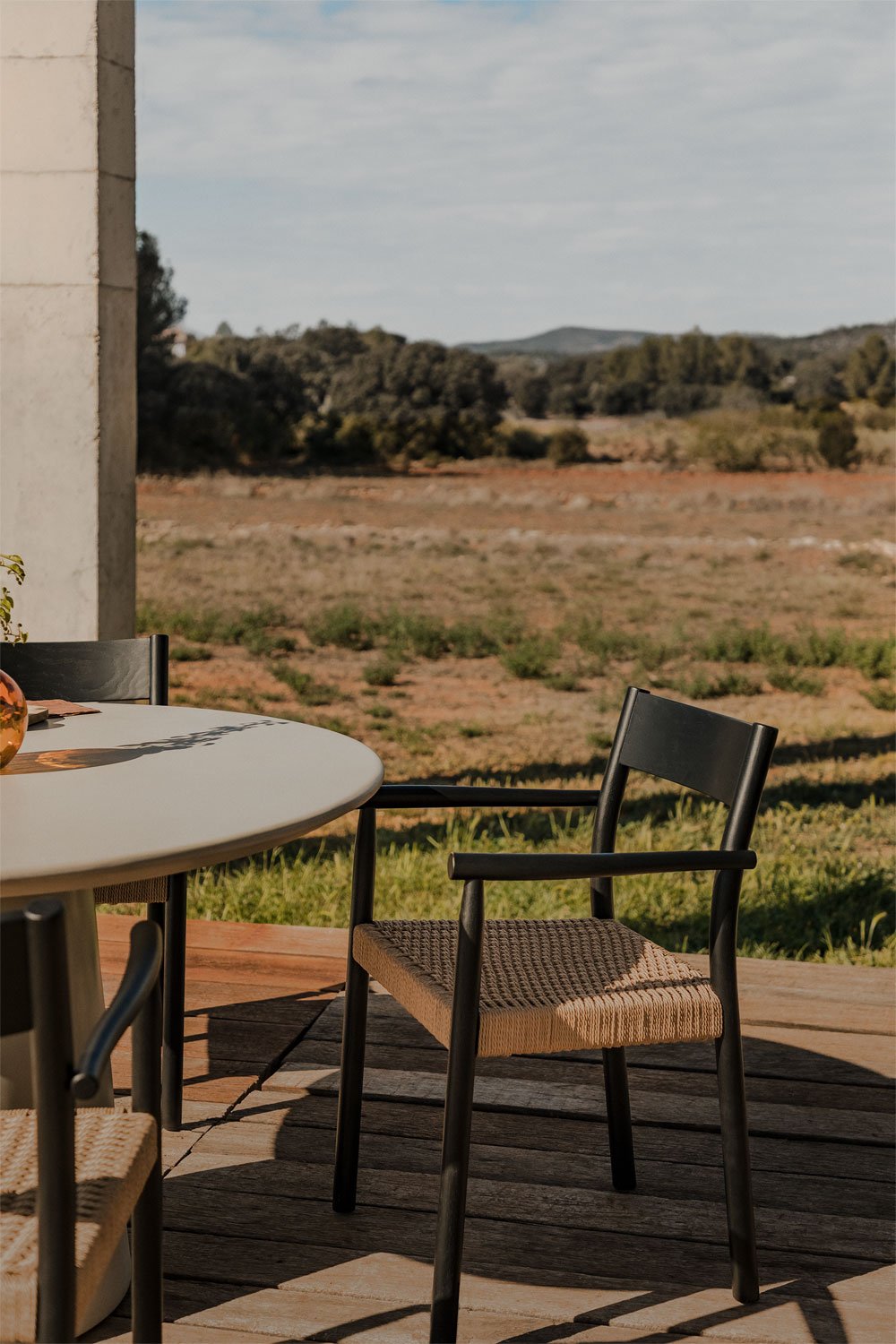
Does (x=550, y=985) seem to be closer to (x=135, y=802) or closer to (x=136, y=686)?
(x=135, y=802)

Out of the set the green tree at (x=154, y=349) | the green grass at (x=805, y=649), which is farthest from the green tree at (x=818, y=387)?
the green tree at (x=154, y=349)

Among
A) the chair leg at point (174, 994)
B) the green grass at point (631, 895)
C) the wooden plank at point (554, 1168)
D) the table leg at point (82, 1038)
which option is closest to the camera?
the table leg at point (82, 1038)

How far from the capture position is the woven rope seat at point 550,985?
140 cm

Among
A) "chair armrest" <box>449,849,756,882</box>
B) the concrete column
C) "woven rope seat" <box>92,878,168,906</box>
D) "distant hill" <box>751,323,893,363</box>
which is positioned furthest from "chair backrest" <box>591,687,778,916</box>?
"distant hill" <box>751,323,893,363</box>

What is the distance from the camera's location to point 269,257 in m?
6.04

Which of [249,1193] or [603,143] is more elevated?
[603,143]

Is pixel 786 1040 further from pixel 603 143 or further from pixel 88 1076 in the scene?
pixel 603 143

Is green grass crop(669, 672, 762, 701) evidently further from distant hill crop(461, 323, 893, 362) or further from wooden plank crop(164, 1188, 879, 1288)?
wooden plank crop(164, 1188, 879, 1288)

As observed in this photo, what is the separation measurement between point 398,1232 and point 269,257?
5080 mm

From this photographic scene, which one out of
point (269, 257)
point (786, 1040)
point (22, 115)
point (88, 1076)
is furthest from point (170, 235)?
point (88, 1076)

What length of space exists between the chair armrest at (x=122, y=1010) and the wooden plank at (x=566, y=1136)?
965 millimetres

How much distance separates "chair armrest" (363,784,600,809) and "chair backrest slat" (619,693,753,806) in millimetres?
103

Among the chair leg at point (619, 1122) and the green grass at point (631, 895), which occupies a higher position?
the chair leg at point (619, 1122)

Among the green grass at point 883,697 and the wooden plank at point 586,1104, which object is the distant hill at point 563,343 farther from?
the wooden plank at point 586,1104
